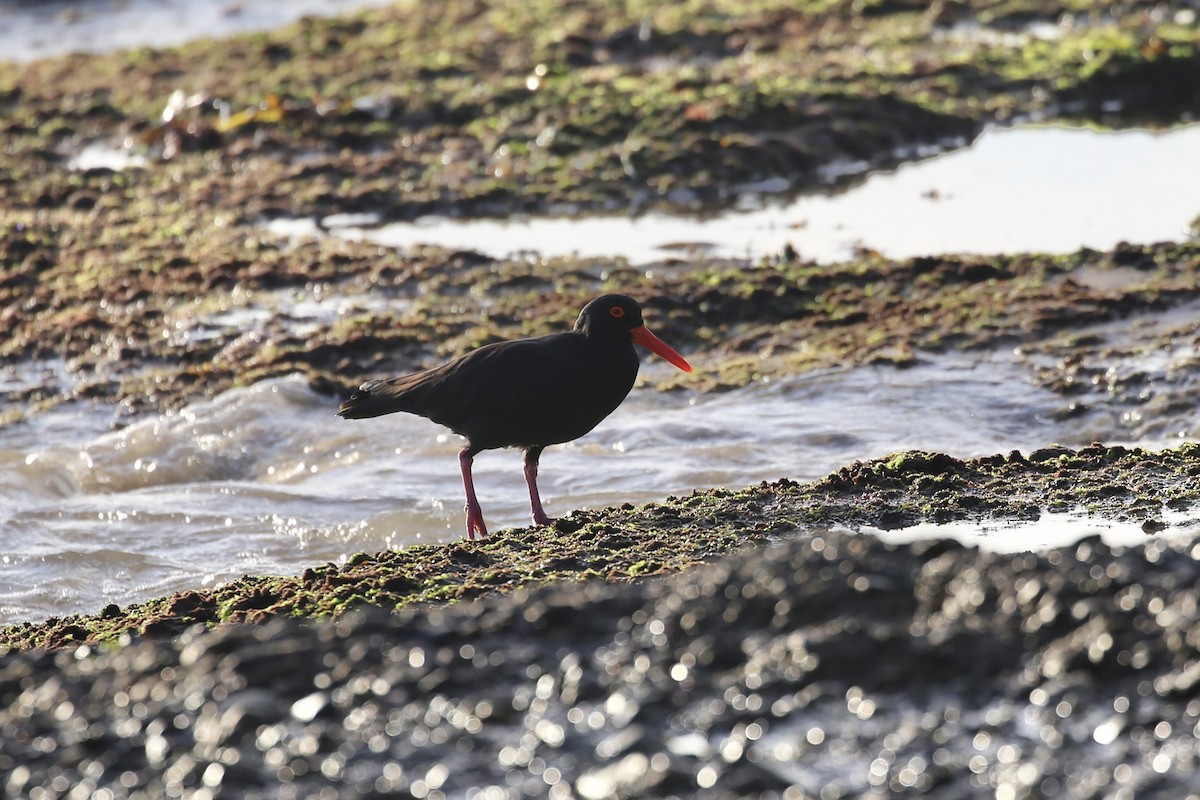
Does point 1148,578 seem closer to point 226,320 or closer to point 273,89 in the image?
point 226,320

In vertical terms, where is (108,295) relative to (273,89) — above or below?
below

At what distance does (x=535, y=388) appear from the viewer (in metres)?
6.85

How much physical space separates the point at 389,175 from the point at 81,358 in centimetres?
427

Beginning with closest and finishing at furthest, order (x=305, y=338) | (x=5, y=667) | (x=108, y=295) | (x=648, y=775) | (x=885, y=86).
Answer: (x=648, y=775) < (x=5, y=667) < (x=305, y=338) < (x=108, y=295) < (x=885, y=86)

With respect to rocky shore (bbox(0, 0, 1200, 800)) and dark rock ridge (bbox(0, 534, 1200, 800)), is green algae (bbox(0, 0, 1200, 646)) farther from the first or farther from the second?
dark rock ridge (bbox(0, 534, 1200, 800))

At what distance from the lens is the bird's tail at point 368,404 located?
7457 millimetres

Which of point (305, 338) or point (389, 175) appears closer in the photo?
point (305, 338)

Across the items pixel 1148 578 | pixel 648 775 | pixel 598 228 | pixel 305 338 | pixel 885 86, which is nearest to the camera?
pixel 648 775

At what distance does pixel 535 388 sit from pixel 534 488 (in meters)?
0.54

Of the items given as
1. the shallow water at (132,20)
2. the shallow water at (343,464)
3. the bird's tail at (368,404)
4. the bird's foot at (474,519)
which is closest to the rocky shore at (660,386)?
the shallow water at (343,464)

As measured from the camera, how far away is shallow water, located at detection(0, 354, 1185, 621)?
308 inches

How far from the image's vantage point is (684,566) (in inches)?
226

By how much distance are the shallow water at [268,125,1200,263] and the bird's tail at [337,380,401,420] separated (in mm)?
4420

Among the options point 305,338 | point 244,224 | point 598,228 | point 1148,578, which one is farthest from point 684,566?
point 244,224
